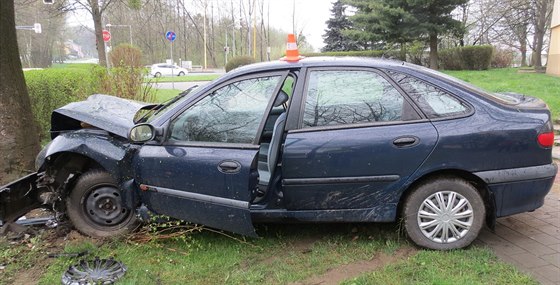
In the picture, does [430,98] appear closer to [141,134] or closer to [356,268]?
[356,268]

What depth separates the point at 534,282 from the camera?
3.07 metres

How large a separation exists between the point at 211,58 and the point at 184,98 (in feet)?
202

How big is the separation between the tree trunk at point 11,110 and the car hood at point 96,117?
3.58 ft

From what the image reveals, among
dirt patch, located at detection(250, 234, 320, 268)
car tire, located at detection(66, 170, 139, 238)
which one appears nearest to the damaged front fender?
car tire, located at detection(66, 170, 139, 238)

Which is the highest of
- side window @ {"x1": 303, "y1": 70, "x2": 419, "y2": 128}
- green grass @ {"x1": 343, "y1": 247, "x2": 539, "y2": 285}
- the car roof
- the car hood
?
the car roof

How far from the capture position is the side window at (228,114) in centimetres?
356

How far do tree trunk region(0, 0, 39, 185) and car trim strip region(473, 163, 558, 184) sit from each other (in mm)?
4835

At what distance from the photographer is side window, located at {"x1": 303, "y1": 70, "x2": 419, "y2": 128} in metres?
3.48

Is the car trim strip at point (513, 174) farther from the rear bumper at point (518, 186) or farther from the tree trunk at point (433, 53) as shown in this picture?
the tree trunk at point (433, 53)

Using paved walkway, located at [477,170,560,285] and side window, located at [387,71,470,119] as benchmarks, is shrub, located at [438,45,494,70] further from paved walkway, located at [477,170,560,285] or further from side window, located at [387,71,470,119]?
side window, located at [387,71,470,119]

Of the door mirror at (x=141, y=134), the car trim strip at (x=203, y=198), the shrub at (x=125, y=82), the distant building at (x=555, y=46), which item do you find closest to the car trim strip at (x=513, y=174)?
the car trim strip at (x=203, y=198)

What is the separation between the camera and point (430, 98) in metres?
3.50

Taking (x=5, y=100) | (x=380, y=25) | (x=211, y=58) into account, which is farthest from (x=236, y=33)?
(x=5, y=100)

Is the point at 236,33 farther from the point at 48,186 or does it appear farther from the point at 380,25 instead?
the point at 48,186
